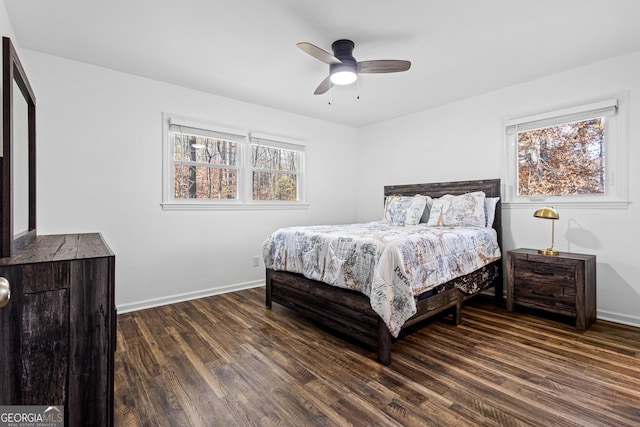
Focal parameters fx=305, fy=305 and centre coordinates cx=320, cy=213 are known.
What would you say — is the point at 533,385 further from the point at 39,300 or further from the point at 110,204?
the point at 110,204

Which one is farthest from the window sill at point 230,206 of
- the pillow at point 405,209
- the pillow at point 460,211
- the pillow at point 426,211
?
the pillow at point 460,211

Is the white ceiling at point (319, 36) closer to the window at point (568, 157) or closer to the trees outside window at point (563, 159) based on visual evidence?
the window at point (568, 157)

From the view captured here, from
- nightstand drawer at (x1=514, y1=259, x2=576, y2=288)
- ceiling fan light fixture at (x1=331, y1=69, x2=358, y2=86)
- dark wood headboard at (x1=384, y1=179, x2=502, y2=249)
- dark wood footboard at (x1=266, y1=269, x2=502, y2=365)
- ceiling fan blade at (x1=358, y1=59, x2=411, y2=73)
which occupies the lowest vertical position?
dark wood footboard at (x1=266, y1=269, x2=502, y2=365)

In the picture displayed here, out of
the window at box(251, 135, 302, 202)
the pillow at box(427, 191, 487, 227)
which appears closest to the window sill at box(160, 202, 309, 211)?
the window at box(251, 135, 302, 202)

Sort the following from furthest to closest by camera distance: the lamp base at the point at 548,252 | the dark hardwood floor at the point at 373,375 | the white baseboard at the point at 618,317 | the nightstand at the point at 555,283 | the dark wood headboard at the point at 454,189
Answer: the dark wood headboard at the point at 454,189, the lamp base at the point at 548,252, the white baseboard at the point at 618,317, the nightstand at the point at 555,283, the dark hardwood floor at the point at 373,375

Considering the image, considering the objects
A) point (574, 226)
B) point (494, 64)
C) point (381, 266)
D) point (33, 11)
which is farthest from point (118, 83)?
point (574, 226)

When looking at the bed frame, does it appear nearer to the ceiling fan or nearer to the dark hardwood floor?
the dark hardwood floor

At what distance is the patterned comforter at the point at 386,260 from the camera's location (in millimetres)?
2145

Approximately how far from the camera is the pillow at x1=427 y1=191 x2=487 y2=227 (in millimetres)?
3514

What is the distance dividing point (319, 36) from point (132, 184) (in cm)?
241

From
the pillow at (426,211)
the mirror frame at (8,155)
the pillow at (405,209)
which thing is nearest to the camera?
the mirror frame at (8,155)

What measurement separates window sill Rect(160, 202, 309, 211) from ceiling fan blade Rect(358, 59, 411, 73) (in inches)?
90.0

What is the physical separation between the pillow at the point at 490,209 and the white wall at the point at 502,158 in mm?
211

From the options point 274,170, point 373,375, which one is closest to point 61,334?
point 373,375
